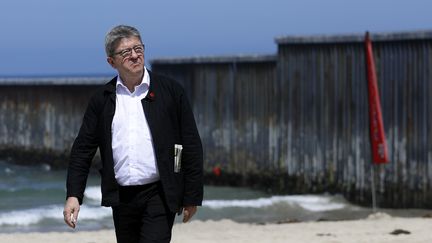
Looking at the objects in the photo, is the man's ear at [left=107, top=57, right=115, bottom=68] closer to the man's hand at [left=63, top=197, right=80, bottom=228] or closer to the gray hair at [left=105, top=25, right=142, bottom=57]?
the gray hair at [left=105, top=25, right=142, bottom=57]

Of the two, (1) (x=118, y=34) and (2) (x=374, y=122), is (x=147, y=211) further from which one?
(2) (x=374, y=122)

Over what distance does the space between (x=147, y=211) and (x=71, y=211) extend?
364mm

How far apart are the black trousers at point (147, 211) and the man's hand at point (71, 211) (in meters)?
0.20

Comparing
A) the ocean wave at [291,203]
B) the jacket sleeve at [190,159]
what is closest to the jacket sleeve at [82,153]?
the jacket sleeve at [190,159]

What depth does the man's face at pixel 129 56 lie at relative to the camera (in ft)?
15.6

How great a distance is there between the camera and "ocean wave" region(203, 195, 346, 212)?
18703 mm

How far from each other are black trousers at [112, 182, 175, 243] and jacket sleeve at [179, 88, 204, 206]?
128 millimetres

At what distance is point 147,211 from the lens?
488cm

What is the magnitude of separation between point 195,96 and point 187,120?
1628cm

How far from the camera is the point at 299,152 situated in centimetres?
1955

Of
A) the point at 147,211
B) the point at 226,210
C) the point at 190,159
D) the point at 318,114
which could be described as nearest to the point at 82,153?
the point at 147,211

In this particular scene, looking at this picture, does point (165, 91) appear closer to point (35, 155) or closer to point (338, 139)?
point (338, 139)

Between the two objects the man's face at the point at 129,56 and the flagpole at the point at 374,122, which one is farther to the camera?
the flagpole at the point at 374,122

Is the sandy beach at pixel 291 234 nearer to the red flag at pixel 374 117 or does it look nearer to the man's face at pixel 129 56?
the red flag at pixel 374 117
